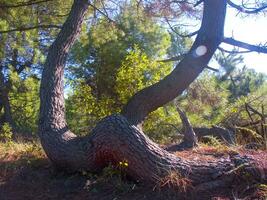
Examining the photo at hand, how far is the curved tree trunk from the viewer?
416 cm

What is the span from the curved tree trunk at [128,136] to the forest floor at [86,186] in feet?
0.44

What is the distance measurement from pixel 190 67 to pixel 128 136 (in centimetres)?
129

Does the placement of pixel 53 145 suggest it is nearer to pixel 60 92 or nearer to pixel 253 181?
pixel 60 92

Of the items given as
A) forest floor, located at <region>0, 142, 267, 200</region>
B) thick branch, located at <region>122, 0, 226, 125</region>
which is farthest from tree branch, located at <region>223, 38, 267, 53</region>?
forest floor, located at <region>0, 142, 267, 200</region>

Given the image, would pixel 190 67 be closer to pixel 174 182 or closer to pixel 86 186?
pixel 174 182

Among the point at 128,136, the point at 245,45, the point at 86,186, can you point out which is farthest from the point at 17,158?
the point at 245,45

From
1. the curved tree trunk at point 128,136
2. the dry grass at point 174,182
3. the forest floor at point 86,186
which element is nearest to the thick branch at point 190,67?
the curved tree trunk at point 128,136

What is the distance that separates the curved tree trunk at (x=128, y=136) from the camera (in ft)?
13.7

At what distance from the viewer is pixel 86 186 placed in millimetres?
4324

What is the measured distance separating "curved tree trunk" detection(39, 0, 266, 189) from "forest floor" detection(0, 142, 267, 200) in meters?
0.14

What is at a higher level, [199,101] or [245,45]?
[199,101]

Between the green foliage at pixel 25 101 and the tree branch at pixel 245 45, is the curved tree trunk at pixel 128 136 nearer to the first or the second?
the tree branch at pixel 245 45

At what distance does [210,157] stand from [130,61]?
13.0 ft

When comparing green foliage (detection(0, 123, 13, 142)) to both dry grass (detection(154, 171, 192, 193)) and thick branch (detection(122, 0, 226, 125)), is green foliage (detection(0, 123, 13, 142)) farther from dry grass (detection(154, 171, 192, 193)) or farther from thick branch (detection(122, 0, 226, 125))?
dry grass (detection(154, 171, 192, 193))
